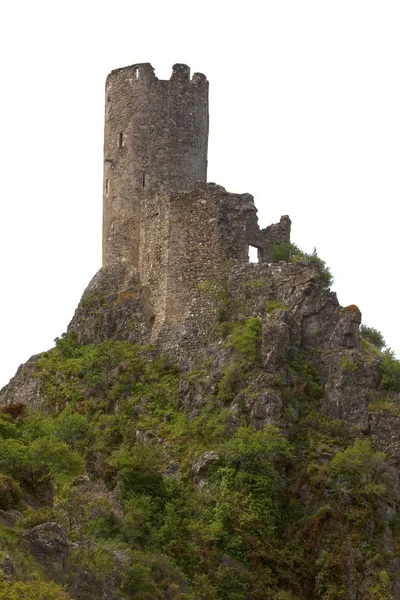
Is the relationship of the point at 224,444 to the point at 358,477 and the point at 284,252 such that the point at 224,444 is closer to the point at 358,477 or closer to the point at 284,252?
the point at 358,477

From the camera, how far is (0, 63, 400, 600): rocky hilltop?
124ft

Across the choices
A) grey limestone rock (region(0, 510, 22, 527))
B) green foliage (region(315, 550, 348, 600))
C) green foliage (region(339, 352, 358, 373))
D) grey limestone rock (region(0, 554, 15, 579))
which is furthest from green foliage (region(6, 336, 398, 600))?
grey limestone rock (region(0, 554, 15, 579))

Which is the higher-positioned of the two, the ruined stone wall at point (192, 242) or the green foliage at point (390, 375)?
the ruined stone wall at point (192, 242)

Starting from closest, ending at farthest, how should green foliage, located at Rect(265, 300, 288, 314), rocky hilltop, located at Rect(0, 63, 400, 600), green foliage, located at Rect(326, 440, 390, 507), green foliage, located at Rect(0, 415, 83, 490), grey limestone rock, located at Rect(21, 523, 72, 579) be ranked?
grey limestone rock, located at Rect(21, 523, 72, 579) → rocky hilltop, located at Rect(0, 63, 400, 600) → green foliage, located at Rect(0, 415, 83, 490) → green foliage, located at Rect(326, 440, 390, 507) → green foliage, located at Rect(265, 300, 288, 314)

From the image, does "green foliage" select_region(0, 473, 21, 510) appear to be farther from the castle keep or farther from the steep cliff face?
the castle keep

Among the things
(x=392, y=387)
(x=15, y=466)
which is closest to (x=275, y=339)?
(x=392, y=387)

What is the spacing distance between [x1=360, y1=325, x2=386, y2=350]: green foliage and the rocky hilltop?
0.08 metres

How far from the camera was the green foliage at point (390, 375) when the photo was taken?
43.4 m

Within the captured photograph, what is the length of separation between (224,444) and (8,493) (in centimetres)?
792

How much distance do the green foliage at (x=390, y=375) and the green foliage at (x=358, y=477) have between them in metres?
3.21

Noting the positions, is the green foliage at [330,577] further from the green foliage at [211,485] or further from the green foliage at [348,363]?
the green foliage at [348,363]

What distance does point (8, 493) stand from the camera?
36.0 metres

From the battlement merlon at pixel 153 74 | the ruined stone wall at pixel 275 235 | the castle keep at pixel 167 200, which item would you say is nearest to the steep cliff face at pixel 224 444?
the castle keep at pixel 167 200

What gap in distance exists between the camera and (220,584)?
37781mm
